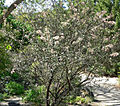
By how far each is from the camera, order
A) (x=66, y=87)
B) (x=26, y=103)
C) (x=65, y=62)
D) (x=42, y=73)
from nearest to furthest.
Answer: (x=65, y=62)
(x=42, y=73)
(x=66, y=87)
(x=26, y=103)

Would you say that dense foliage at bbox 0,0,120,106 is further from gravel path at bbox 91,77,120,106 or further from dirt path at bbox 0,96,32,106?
gravel path at bbox 91,77,120,106

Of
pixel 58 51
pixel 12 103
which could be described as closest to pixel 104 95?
pixel 12 103

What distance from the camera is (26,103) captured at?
4246mm

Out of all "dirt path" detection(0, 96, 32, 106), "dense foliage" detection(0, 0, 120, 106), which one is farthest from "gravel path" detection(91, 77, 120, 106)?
"dirt path" detection(0, 96, 32, 106)

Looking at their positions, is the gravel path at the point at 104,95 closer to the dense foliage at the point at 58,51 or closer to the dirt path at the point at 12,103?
the dense foliage at the point at 58,51

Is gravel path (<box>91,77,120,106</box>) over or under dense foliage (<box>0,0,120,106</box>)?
under

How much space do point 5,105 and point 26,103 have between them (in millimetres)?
511

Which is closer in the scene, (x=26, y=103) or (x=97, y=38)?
(x=97, y=38)

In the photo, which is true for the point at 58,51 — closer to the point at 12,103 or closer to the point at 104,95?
the point at 12,103

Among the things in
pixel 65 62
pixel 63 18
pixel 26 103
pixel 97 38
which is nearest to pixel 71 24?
pixel 63 18

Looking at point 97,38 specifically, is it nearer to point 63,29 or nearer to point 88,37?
point 88,37

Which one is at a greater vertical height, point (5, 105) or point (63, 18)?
point (63, 18)

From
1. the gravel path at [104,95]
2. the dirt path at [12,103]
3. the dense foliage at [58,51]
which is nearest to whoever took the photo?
the dense foliage at [58,51]

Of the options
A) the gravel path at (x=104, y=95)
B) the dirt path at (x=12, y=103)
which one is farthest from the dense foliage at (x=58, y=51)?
the gravel path at (x=104, y=95)
